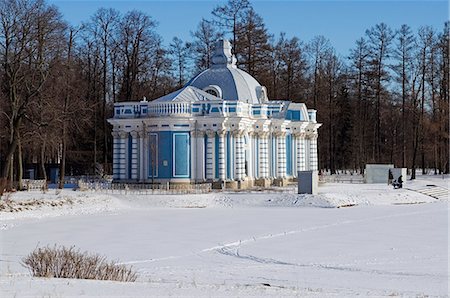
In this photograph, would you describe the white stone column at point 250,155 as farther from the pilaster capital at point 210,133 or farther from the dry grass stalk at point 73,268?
the dry grass stalk at point 73,268

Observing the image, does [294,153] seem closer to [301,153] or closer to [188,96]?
[301,153]

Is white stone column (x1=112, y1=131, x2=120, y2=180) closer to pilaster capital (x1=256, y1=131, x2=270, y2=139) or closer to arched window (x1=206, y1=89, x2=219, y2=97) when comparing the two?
arched window (x1=206, y1=89, x2=219, y2=97)

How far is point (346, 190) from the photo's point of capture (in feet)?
123

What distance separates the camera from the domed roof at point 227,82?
1684 inches

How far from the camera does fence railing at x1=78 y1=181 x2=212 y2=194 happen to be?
34.8m

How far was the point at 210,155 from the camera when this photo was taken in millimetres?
38812

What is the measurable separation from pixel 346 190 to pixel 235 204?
717cm

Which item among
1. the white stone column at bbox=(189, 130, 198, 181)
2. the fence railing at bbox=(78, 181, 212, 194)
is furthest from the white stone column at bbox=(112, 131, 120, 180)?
the white stone column at bbox=(189, 130, 198, 181)

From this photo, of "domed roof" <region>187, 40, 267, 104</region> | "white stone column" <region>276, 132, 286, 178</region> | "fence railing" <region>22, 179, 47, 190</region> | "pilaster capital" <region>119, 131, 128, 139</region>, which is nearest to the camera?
"fence railing" <region>22, 179, 47, 190</region>

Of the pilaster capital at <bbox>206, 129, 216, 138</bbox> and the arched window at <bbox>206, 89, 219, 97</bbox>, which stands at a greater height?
the arched window at <bbox>206, 89, 219, 97</bbox>

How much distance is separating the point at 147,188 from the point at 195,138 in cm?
404

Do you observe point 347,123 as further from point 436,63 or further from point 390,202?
point 390,202

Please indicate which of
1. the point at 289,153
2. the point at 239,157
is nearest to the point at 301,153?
the point at 289,153

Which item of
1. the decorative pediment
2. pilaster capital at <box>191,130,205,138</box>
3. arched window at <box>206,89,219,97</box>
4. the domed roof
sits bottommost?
pilaster capital at <box>191,130,205,138</box>
